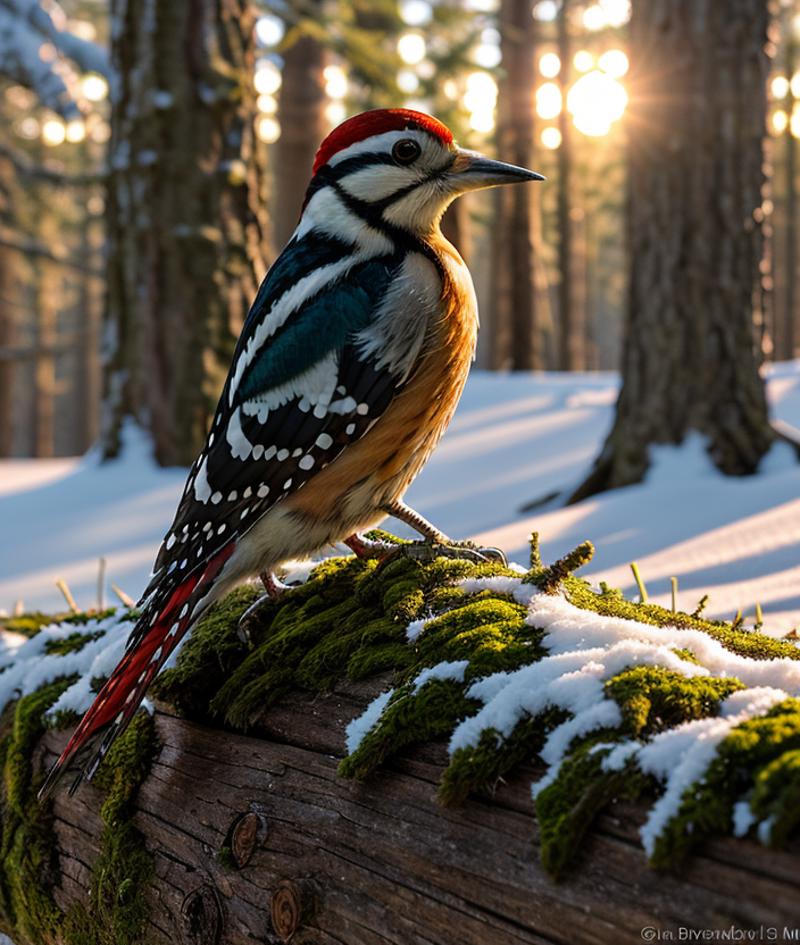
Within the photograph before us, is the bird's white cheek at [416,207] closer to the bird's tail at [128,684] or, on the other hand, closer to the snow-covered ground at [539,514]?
the snow-covered ground at [539,514]

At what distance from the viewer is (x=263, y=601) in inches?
89.5

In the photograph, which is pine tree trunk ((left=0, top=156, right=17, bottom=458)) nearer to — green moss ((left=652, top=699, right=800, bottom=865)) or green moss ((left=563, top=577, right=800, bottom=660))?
green moss ((left=563, top=577, right=800, bottom=660))

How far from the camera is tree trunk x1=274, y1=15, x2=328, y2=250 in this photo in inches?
410

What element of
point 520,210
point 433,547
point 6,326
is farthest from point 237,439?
point 6,326

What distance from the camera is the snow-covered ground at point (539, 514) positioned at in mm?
3453

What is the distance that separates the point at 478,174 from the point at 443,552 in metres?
0.93

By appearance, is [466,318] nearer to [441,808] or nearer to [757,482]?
[441,808]

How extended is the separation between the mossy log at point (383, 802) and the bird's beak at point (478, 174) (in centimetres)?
92

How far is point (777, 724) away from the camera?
1.27 metres

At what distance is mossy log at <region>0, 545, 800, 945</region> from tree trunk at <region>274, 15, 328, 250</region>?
338 inches

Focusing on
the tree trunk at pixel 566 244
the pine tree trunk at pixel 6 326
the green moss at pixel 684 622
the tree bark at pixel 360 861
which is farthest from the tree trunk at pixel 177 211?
the tree trunk at pixel 566 244

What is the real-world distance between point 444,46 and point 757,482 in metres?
12.6

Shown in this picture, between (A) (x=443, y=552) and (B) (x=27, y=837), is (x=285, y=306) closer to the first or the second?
(A) (x=443, y=552)

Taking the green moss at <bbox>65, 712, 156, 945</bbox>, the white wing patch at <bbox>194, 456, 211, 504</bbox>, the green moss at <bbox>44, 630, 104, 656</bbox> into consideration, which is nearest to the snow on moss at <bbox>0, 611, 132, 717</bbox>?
the green moss at <bbox>44, 630, 104, 656</bbox>
